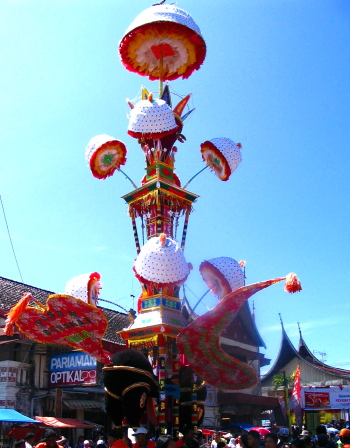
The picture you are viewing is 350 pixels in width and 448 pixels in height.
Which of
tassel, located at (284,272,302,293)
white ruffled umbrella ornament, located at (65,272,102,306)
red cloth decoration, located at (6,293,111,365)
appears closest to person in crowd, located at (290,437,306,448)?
tassel, located at (284,272,302,293)

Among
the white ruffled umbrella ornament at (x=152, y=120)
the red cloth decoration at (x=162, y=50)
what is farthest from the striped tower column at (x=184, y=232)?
the red cloth decoration at (x=162, y=50)

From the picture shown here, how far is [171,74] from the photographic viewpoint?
14.5 m

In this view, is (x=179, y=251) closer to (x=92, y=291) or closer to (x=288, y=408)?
(x=92, y=291)

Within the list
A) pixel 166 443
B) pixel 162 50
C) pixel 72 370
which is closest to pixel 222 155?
pixel 162 50

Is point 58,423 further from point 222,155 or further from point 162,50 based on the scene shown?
point 162,50

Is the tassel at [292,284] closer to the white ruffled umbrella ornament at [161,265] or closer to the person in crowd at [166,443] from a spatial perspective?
the white ruffled umbrella ornament at [161,265]

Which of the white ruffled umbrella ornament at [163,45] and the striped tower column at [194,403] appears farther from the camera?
the white ruffled umbrella ornament at [163,45]

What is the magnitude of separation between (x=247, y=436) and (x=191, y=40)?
10.1 metres

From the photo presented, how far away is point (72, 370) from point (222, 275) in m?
7.19

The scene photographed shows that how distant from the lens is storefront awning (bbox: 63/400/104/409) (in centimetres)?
1792

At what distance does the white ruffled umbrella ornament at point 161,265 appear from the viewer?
1105cm

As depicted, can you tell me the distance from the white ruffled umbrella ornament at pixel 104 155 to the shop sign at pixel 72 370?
221 inches

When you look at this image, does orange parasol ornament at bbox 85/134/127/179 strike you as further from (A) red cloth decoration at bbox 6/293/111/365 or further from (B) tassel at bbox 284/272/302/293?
(B) tassel at bbox 284/272/302/293

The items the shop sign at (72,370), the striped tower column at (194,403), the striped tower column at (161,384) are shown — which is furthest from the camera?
the shop sign at (72,370)
